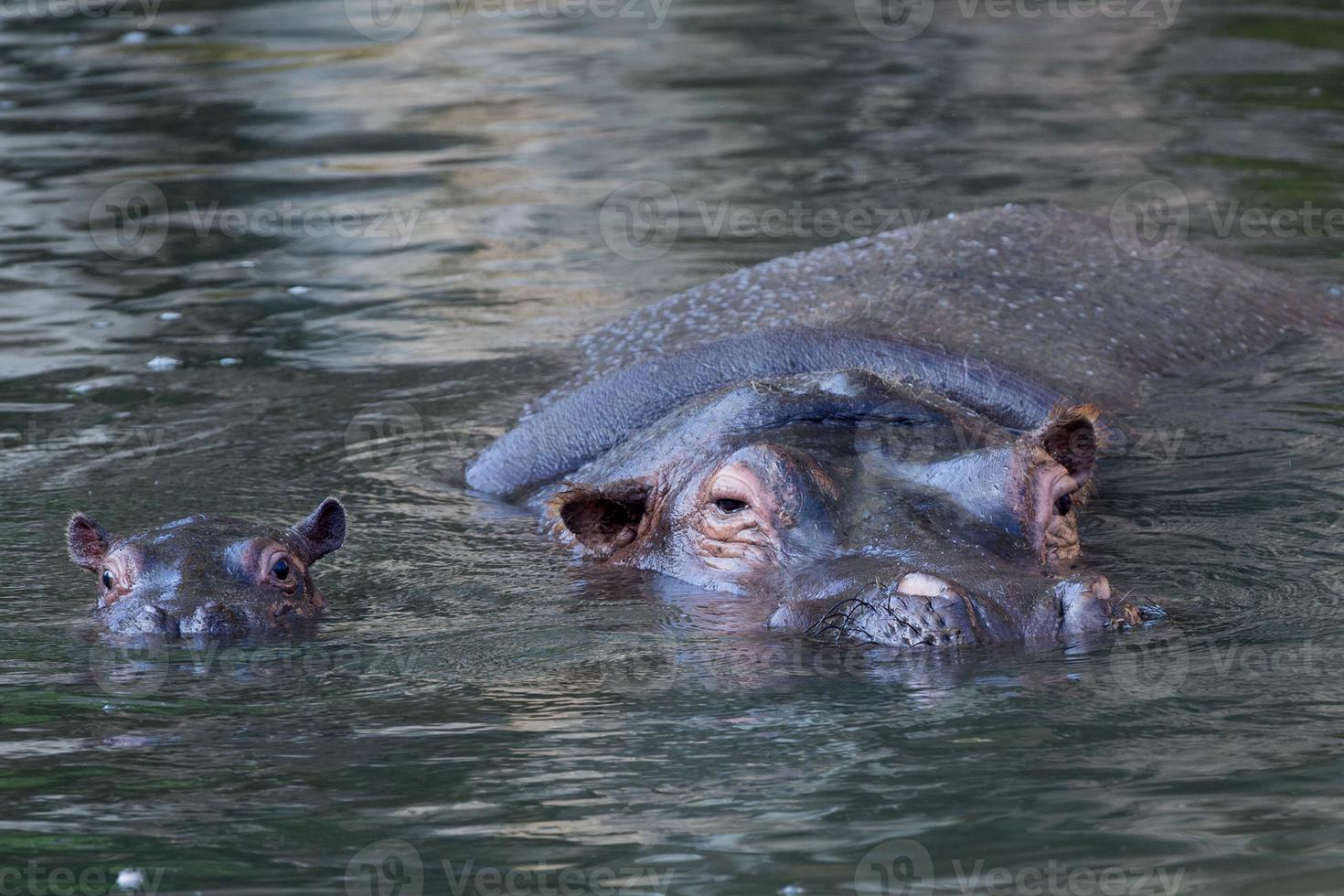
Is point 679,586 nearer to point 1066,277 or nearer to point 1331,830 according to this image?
point 1331,830

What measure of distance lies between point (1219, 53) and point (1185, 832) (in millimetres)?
15810

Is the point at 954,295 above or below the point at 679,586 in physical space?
above

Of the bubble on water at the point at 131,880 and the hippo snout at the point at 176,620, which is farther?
the hippo snout at the point at 176,620

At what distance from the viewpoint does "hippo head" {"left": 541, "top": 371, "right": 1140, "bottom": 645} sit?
5.63m

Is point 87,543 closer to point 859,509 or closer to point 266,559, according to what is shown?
point 266,559

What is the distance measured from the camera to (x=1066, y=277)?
9.48m

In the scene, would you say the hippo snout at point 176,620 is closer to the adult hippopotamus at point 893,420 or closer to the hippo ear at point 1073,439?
the adult hippopotamus at point 893,420

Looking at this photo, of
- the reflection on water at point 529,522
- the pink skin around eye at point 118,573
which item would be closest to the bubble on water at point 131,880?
the reflection on water at point 529,522

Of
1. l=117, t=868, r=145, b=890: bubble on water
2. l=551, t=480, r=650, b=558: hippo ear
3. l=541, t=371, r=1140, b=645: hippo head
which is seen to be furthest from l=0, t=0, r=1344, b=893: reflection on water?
l=551, t=480, r=650, b=558: hippo ear

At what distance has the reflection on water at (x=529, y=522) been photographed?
453 cm

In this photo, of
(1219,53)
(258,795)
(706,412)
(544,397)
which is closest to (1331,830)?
(258,795)

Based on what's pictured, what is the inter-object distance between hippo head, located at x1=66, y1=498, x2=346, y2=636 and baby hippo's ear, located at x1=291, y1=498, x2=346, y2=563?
0.02m

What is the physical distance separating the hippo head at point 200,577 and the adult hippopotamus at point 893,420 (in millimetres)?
1086

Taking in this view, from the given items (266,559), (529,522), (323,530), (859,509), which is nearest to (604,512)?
(529,522)
